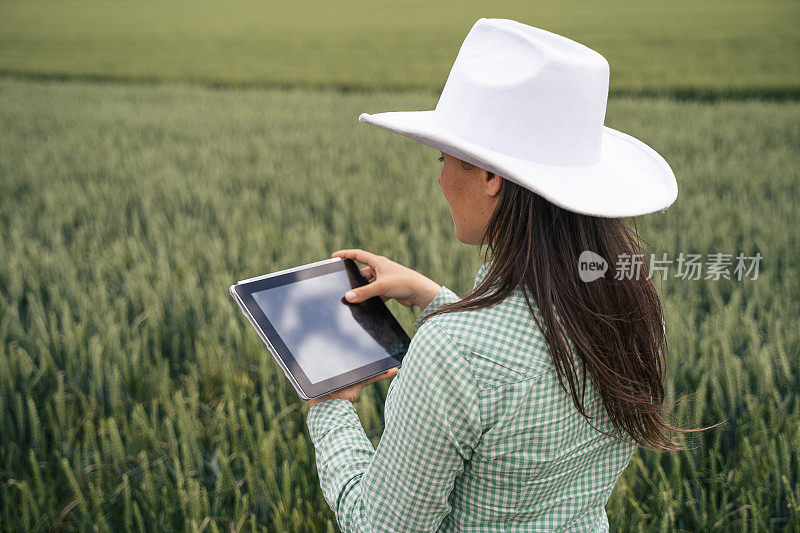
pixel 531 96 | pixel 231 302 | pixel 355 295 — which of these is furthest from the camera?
pixel 231 302

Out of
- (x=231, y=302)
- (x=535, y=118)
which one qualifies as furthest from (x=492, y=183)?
(x=231, y=302)

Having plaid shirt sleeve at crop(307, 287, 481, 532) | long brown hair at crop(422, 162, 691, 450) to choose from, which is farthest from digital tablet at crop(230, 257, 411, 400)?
long brown hair at crop(422, 162, 691, 450)

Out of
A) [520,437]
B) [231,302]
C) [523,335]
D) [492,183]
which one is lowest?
[231,302]

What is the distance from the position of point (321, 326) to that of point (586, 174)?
1.63ft

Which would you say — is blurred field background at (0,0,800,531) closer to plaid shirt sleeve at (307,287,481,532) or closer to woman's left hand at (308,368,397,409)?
woman's left hand at (308,368,397,409)

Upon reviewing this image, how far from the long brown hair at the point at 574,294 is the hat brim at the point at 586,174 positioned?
3 cm

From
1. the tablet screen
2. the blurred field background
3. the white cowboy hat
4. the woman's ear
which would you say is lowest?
the blurred field background

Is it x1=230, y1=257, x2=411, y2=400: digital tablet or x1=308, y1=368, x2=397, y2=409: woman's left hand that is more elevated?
x1=230, y1=257, x2=411, y2=400: digital tablet

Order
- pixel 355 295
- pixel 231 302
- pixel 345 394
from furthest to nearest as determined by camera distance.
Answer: pixel 231 302
pixel 355 295
pixel 345 394

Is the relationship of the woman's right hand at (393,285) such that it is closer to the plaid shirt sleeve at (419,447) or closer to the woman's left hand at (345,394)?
the woman's left hand at (345,394)

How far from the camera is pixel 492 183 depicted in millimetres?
752

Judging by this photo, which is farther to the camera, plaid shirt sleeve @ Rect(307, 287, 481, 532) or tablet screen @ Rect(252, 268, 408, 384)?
tablet screen @ Rect(252, 268, 408, 384)

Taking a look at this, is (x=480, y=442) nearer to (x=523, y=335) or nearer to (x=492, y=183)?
(x=523, y=335)

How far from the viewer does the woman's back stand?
643 mm
